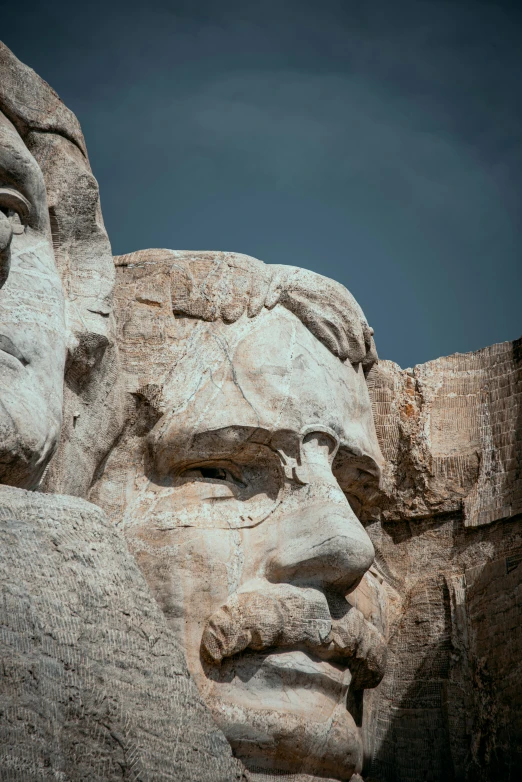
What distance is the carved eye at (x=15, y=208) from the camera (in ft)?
12.3

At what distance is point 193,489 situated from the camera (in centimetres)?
414

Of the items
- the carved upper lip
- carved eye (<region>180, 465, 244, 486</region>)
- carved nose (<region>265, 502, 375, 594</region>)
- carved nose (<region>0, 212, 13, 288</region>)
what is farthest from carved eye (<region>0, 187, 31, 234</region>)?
carved nose (<region>265, 502, 375, 594</region>)

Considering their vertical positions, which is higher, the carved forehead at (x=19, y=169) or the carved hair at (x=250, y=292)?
the carved hair at (x=250, y=292)

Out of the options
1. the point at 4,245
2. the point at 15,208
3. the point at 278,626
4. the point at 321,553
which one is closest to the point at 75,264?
the point at 15,208

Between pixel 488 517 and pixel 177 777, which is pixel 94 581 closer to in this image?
pixel 177 777

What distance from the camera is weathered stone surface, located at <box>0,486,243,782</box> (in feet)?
9.12

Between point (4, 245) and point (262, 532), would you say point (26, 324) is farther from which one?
point (262, 532)

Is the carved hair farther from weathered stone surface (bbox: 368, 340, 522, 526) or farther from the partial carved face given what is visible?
weathered stone surface (bbox: 368, 340, 522, 526)

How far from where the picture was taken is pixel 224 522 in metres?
4.05

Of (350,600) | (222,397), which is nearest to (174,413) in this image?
(222,397)

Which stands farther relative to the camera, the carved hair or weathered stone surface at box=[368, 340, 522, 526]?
weathered stone surface at box=[368, 340, 522, 526]

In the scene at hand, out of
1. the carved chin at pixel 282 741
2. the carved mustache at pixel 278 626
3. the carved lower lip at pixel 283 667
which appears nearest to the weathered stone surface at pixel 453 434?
the carved mustache at pixel 278 626

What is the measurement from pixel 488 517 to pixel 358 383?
2.73 feet

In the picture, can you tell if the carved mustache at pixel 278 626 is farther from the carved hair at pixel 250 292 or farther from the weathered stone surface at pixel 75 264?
the carved hair at pixel 250 292
